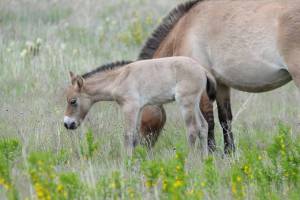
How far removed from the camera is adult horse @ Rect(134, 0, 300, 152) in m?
7.94

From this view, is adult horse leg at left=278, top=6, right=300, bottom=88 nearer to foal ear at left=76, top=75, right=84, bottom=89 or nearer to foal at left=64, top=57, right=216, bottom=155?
foal at left=64, top=57, right=216, bottom=155

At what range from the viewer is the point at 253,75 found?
8242mm

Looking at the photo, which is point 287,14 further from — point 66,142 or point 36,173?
point 36,173

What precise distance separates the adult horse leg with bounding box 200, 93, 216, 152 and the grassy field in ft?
0.99

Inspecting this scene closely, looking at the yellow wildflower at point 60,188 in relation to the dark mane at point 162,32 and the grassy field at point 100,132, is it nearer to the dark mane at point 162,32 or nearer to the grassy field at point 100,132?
the grassy field at point 100,132

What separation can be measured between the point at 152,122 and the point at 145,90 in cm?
59

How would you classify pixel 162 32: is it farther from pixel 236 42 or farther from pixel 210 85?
pixel 210 85

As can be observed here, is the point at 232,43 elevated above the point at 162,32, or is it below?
above

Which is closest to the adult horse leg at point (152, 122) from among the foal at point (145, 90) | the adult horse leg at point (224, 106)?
the foal at point (145, 90)

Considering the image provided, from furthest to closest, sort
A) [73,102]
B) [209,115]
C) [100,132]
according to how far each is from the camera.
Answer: [100,132] → [209,115] → [73,102]

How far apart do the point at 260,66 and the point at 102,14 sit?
330 inches

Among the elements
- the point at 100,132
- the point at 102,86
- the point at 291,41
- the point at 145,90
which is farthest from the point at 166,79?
the point at 291,41

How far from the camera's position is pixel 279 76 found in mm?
8109

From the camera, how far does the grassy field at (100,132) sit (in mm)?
5922
